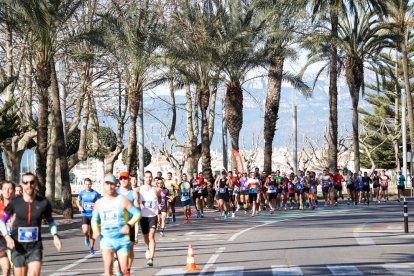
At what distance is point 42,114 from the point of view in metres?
33.2

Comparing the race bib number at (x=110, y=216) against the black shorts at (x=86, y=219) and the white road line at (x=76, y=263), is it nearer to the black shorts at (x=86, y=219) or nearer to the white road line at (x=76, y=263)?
the white road line at (x=76, y=263)

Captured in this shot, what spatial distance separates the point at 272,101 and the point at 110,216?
37.5m

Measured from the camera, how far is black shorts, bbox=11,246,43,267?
11.8 m

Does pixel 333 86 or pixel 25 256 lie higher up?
pixel 333 86

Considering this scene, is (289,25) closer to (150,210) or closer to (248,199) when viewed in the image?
(248,199)

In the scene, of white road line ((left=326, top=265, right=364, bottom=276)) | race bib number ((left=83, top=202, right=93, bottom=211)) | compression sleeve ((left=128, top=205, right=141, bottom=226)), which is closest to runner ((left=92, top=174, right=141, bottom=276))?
compression sleeve ((left=128, top=205, right=141, bottom=226))

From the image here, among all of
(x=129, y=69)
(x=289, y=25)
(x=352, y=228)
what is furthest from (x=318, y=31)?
(x=352, y=228)

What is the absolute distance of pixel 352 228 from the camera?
27719 millimetres

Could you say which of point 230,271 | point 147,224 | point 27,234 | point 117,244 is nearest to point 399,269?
point 230,271

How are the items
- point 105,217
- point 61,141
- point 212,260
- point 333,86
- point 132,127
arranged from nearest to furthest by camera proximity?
1. point 105,217
2. point 212,260
3. point 61,141
4. point 132,127
5. point 333,86

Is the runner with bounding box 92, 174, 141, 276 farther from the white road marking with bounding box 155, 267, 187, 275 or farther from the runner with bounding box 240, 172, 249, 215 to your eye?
the runner with bounding box 240, 172, 249, 215

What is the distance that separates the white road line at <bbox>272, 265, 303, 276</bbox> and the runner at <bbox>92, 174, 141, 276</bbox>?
3.44 meters

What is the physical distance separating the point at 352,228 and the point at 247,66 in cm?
2009

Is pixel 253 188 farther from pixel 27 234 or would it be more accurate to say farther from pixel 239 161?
pixel 27 234
